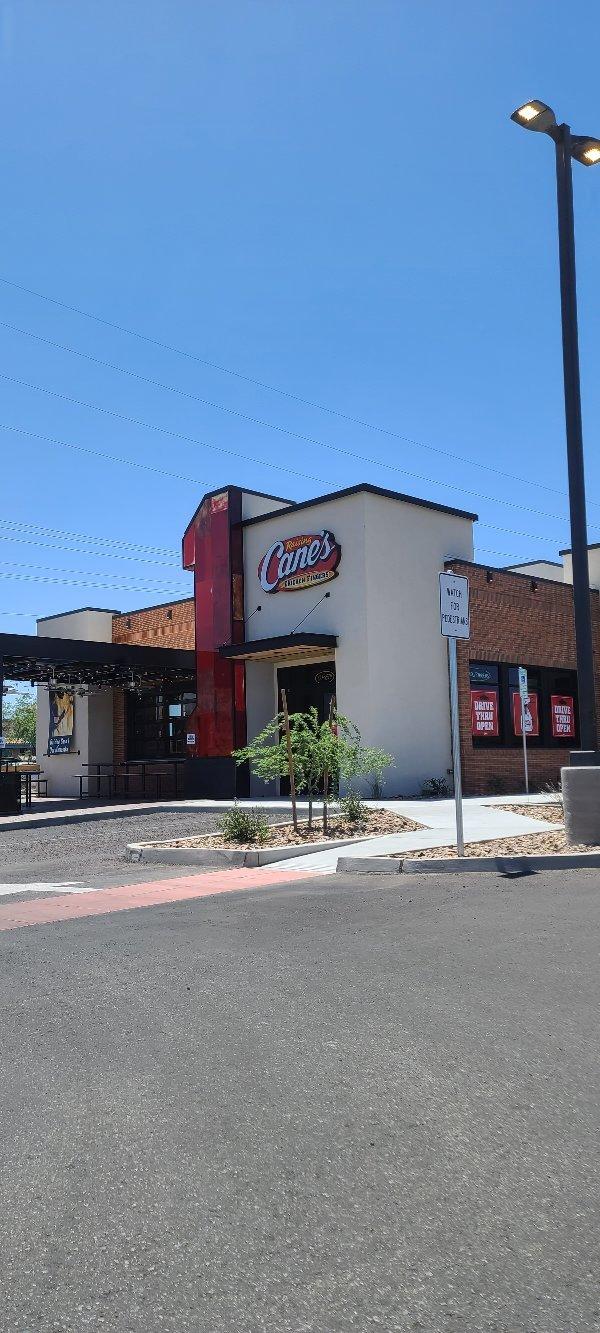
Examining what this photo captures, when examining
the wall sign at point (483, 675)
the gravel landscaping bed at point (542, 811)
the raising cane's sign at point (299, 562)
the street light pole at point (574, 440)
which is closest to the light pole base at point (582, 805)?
the street light pole at point (574, 440)

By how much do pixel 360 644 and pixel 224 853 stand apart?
10594 mm

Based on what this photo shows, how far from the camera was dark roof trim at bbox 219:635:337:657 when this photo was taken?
920 inches

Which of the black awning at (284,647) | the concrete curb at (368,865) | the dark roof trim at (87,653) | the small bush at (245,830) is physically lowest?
the concrete curb at (368,865)

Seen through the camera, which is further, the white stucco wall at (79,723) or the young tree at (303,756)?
the white stucco wall at (79,723)

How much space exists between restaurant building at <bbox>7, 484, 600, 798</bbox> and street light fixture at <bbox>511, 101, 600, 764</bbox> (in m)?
10.4

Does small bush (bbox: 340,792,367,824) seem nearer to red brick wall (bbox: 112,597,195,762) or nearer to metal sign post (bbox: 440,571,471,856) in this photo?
metal sign post (bbox: 440,571,471,856)

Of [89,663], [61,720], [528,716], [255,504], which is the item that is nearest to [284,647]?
[255,504]

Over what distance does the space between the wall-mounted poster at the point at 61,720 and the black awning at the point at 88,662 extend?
2.01m

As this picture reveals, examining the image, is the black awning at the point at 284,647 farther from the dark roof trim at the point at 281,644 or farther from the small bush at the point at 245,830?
the small bush at the point at 245,830

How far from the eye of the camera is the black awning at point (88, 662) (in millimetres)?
25703

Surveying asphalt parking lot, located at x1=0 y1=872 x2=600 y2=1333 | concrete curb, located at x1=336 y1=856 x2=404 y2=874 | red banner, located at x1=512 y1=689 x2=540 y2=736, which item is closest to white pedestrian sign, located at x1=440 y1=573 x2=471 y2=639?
concrete curb, located at x1=336 y1=856 x2=404 y2=874

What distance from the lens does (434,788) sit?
23.6 meters

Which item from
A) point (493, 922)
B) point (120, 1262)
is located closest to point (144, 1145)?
point (120, 1262)

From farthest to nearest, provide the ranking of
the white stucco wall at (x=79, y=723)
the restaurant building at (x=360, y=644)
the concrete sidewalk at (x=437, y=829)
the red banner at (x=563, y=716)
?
1. the white stucco wall at (x=79, y=723)
2. the red banner at (x=563, y=716)
3. the restaurant building at (x=360, y=644)
4. the concrete sidewalk at (x=437, y=829)
